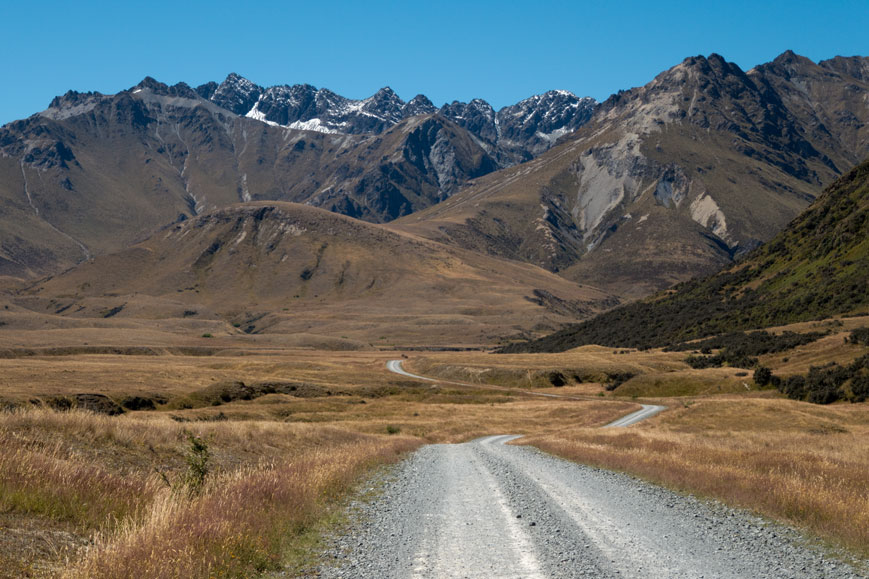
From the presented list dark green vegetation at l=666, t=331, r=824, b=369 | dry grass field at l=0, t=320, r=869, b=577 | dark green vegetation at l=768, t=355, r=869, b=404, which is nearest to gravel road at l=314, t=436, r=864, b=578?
dry grass field at l=0, t=320, r=869, b=577

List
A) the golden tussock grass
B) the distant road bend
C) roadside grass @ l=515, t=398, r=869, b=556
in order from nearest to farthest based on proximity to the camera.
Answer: the golden tussock grass < the distant road bend < roadside grass @ l=515, t=398, r=869, b=556

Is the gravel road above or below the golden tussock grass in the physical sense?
below

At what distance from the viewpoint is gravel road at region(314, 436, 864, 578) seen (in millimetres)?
9680

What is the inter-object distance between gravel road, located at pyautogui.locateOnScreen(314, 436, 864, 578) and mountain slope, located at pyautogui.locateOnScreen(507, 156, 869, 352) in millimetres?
106700

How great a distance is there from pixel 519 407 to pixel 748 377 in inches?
1170

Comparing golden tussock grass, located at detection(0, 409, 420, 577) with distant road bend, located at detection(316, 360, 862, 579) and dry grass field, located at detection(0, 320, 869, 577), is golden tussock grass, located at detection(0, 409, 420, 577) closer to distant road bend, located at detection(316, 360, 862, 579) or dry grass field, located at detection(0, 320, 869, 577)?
dry grass field, located at detection(0, 320, 869, 577)

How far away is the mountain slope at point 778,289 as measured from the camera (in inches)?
4557

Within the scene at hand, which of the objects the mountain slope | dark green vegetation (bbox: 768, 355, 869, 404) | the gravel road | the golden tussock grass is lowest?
dark green vegetation (bbox: 768, 355, 869, 404)

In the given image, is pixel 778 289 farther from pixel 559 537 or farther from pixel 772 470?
pixel 559 537

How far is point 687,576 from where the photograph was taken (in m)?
9.21

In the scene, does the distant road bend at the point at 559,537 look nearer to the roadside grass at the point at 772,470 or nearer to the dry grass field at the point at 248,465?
the roadside grass at the point at 772,470

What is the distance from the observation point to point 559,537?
11.6 m

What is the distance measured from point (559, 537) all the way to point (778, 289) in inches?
5442

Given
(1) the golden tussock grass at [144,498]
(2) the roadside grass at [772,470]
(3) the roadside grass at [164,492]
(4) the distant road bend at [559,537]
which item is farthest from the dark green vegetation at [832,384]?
(1) the golden tussock grass at [144,498]
